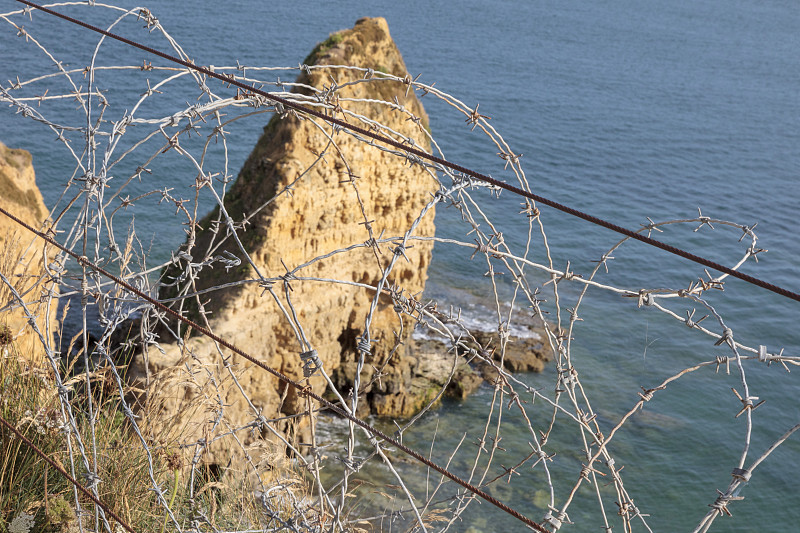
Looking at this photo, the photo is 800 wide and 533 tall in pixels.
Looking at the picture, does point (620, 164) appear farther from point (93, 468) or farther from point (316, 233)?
point (93, 468)

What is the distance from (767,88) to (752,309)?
24131 millimetres

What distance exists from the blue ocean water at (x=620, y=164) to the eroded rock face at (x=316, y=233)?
306cm

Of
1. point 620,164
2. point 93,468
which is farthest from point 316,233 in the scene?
point 620,164

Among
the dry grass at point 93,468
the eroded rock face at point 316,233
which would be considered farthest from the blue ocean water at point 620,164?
the dry grass at point 93,468

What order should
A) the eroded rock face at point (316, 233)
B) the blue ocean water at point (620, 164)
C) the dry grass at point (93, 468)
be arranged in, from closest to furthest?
the dry grass at point (93, 468), the eroded rock face at point (316, 233), the blue ocean water at point (620, 164)

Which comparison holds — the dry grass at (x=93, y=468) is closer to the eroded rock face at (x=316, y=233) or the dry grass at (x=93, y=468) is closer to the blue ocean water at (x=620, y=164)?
the eroded rock face at (x=316, y=233)

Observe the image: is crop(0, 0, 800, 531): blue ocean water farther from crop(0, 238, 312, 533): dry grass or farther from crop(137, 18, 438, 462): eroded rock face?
crop(0, 238, 312, 533): dry grass

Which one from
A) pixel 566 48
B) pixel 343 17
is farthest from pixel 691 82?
pixel 343 17

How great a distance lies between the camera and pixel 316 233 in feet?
31.0

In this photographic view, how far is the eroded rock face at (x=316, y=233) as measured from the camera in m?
8.80

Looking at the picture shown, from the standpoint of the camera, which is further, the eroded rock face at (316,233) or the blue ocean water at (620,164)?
the blue ocean water at (620,164)

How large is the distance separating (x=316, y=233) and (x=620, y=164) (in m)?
17.8

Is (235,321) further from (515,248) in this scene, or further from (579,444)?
(515,248)

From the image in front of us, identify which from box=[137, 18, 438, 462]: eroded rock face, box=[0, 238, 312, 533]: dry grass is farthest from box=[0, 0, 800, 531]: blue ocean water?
box=[0, 238, 312, 533]: dry grass
